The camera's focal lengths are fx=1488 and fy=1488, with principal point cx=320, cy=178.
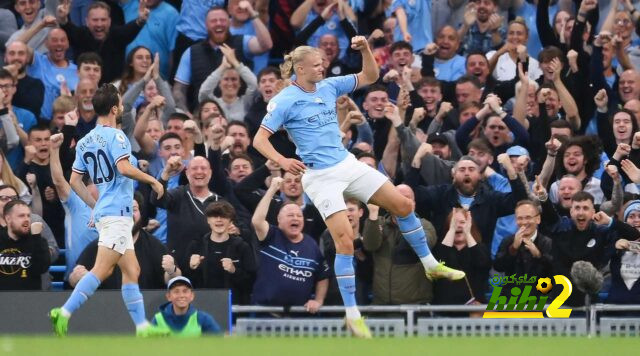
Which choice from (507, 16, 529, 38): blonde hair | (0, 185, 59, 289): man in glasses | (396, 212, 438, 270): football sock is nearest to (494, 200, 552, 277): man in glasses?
(396, 212, 438, 270): football sock

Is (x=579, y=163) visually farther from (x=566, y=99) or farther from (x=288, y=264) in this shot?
(x=288, y=264)

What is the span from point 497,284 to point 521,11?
610cm

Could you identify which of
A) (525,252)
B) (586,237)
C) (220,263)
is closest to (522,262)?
(525,252)

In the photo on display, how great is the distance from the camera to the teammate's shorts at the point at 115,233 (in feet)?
42.1

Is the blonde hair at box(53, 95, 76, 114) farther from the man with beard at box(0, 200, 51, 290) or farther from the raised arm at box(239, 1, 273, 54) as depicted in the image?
the raised arm at box(239, 1, 273, 54)

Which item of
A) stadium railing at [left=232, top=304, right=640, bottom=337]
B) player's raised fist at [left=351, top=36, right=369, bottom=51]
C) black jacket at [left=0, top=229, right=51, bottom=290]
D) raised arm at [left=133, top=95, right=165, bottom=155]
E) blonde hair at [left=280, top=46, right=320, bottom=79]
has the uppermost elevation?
player's raised fist at [left=351, top=36, right=369, bottom=51]

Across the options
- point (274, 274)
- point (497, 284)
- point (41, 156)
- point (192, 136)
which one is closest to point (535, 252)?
point (497, 284)

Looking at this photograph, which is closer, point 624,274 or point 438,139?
point 624,274

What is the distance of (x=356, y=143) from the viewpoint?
1648 cm

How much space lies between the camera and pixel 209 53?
1852cm

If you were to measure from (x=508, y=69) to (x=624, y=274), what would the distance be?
4664 mm

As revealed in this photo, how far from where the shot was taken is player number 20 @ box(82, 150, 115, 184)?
1285 cm

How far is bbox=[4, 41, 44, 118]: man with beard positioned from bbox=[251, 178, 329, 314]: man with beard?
4181 mm

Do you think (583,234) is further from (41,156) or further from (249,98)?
(41,156)
